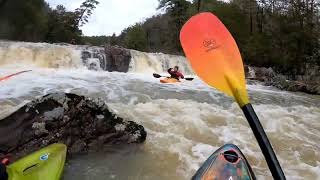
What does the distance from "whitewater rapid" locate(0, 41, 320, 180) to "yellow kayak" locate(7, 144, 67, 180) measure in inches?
8.2

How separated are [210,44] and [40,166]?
66.5 inches

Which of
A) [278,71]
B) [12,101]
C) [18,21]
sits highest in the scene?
[18,21]

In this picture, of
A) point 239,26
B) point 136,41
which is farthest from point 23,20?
point 239,26

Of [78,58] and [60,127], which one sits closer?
[60,127]

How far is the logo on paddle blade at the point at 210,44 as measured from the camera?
288 cm

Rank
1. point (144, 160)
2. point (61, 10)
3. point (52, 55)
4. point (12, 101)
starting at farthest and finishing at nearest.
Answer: point (61, 10) → point (52, 55) → point (12, 101) → point (144, 160)

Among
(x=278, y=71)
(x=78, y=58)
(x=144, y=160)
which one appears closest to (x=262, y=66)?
(x=278, y=71)

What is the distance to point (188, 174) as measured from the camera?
3.85 meters

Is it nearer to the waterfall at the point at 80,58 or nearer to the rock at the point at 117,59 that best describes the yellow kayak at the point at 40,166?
the waterfall at the point at 80,58

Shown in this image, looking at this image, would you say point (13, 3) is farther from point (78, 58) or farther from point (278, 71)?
point (278, 71)

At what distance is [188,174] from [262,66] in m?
16.3

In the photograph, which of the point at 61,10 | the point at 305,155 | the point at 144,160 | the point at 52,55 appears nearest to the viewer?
the point at 144,160

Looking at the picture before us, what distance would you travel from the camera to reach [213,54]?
9.29ft

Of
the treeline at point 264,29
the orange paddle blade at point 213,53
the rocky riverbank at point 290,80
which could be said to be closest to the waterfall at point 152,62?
the rocky riverbank at point 290,80
